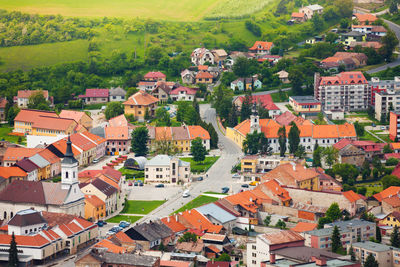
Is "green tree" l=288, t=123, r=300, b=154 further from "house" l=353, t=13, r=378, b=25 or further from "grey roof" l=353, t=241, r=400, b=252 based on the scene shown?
"house" l=353, t=13, r=378, b=25

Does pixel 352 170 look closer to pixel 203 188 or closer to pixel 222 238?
pixel 203 188

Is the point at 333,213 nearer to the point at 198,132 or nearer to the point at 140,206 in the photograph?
the point at 140,206

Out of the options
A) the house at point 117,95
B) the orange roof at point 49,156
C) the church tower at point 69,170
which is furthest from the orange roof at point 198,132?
the church tower at point 69,170

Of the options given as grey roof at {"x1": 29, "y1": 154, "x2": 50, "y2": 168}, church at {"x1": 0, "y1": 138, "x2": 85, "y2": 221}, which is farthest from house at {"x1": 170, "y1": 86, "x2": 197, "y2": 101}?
church at {"x1": 0, "y1": 138, "x2": 85, "y2": 221}

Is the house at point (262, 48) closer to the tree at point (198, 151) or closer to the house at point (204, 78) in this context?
the house at point (204, 78)

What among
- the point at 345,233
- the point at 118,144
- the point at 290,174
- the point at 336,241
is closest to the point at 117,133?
the point at 118,144
